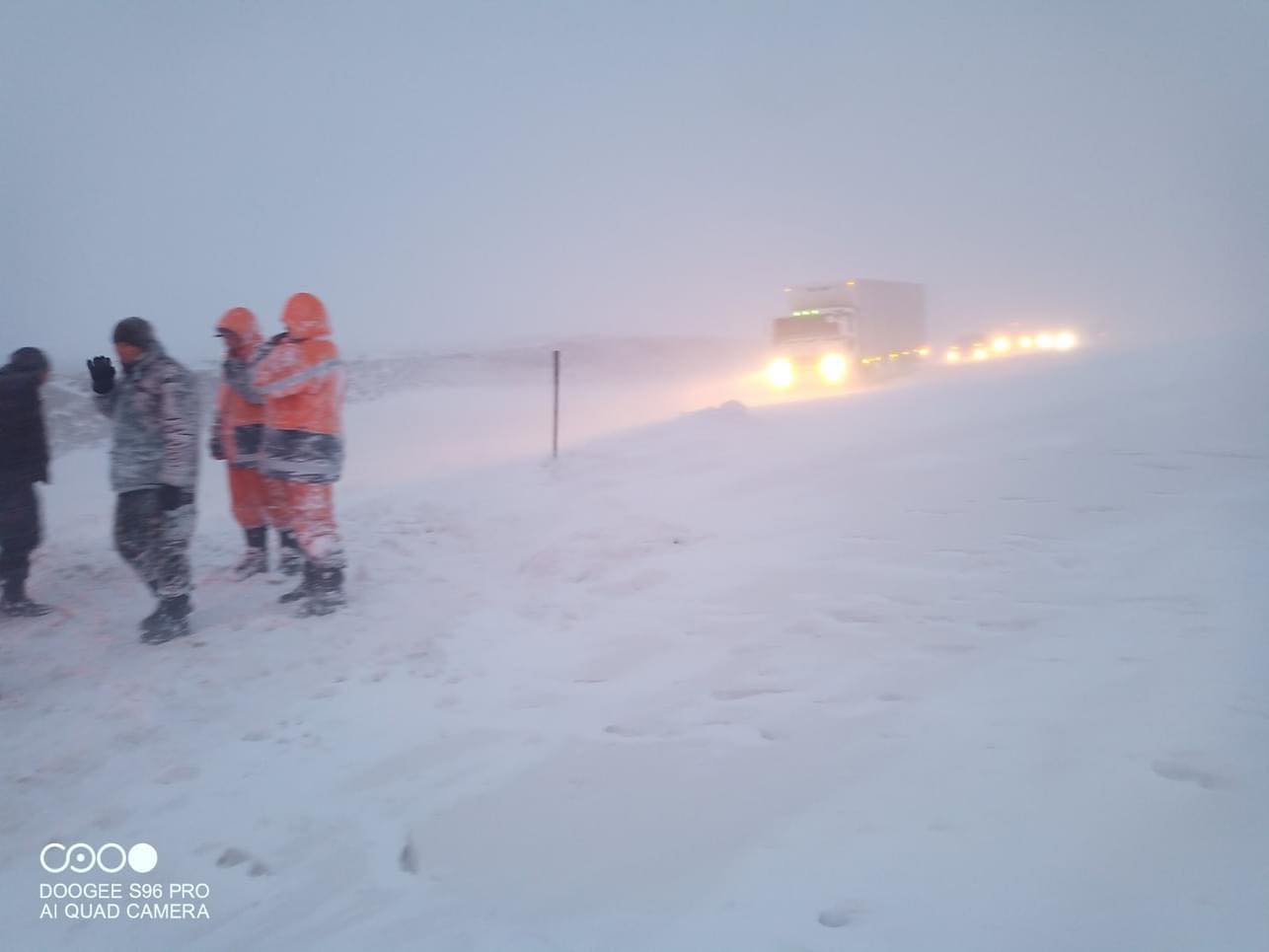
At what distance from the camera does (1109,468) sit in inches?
309

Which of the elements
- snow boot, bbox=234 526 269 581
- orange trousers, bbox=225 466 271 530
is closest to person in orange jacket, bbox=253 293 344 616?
orange trousers, bbox=225 466 271 530

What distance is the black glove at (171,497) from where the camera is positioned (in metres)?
5.58

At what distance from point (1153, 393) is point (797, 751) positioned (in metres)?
11.1

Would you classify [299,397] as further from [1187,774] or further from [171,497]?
[1187,774]

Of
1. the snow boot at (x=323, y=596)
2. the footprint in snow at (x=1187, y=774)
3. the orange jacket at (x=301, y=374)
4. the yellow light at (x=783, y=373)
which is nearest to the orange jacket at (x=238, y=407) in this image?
the orange jacket at (x=301, y=374)

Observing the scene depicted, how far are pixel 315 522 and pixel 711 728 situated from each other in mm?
3409

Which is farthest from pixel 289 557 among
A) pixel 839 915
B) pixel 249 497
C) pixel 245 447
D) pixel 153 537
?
pixel 839 915

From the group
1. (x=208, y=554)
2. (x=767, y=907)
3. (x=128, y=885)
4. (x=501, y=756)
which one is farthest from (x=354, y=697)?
(x=208, y=554)

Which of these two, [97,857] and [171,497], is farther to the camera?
[171,497]

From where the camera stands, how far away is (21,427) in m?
6.18

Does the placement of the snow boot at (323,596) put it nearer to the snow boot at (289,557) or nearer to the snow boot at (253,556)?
the snow boot at (289,557)

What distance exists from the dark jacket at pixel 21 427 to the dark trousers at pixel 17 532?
92 millimetres

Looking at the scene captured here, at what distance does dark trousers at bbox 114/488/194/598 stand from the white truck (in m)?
21.1

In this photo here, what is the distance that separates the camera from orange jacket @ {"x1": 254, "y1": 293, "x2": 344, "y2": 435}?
5.86m
